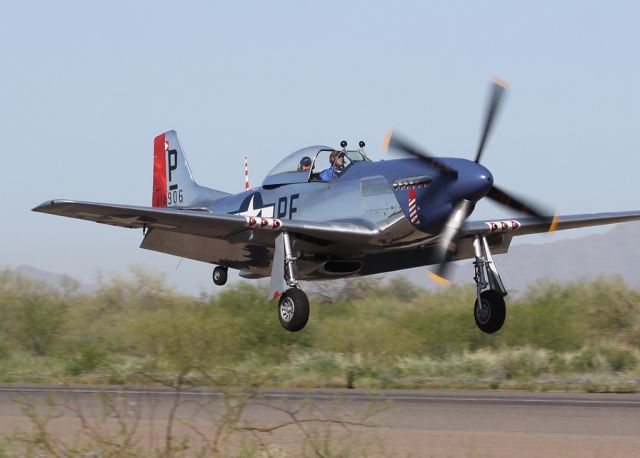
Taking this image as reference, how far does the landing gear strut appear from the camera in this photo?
18203mm

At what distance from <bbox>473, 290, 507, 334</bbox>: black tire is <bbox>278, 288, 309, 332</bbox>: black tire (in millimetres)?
3223

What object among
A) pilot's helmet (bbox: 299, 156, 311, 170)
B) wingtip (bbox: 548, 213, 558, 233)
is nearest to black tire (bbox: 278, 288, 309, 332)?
pilot's helmet (bbox: 299, 156, 311, 170)

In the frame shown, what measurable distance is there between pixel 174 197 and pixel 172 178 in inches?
21.7

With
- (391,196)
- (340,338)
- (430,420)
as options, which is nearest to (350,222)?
(391,196)

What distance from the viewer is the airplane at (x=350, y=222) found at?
17250mm

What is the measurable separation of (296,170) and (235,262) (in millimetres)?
2901

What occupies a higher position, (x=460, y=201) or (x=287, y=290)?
(x=460, y=201)

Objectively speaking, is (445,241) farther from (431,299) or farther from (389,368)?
(431,299)

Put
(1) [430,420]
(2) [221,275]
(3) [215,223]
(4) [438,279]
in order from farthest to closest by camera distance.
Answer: (2) [221,275] < (3) [215,223] < (4) [438,279] < (1) [430,420]

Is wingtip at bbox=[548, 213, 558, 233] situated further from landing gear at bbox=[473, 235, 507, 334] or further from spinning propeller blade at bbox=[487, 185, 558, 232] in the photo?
landing gear at bbox=[473, 235, 507, 334]

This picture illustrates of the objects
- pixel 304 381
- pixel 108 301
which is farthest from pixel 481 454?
pixel 108 301

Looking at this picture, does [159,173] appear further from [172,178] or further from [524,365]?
[524,365]

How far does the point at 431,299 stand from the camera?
1439 inches

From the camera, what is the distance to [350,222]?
60.0 ft
